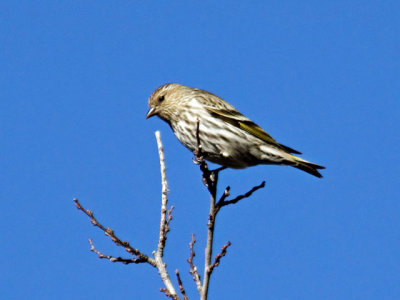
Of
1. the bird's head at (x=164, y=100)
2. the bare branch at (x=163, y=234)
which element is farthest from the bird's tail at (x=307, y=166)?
the bare branch at (x=163, y=234)

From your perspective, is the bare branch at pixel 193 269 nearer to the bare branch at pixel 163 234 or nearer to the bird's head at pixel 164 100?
the bare branch at pixel 163 234

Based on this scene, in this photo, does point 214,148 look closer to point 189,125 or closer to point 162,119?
point 189,125

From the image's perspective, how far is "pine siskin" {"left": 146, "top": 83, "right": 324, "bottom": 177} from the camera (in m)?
6.80

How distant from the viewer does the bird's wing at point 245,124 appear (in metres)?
7.06

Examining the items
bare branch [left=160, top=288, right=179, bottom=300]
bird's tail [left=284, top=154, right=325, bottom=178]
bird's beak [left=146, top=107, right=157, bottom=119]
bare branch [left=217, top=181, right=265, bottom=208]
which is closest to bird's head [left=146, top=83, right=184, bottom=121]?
bird's beak [left=146, top=107, right=157, bottom=119]

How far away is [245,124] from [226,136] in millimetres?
413

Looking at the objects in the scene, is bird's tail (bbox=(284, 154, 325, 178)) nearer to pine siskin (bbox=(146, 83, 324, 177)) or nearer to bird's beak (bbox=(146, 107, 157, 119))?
pine siskin (bbox=(146, 83, 324, 177))

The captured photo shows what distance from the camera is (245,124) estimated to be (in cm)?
718

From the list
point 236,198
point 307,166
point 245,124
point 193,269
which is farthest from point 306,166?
point 193,269

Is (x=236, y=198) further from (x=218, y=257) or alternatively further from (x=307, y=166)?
(x=307, y=166)

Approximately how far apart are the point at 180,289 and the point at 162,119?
3789mm

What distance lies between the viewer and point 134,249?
4.28 meters

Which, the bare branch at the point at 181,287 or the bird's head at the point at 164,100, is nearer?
the bare branch at the point at 181,287

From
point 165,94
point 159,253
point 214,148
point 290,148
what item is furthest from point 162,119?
point 159,253
